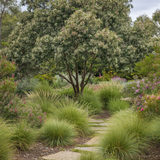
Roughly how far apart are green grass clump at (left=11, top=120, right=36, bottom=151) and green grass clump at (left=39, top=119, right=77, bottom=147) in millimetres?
437

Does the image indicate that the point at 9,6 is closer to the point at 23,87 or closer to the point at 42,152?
the point at 23,87

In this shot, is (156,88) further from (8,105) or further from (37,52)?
(37,52)

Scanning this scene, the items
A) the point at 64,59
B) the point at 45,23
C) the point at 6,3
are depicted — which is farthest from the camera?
the point at 6,3

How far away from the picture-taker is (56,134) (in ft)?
13.3

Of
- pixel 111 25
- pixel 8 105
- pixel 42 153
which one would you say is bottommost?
pixel 42 153

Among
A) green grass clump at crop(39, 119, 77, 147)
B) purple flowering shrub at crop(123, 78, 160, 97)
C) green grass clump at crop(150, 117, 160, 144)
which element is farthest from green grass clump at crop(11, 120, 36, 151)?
purple flowering shrub at crop(123, 78, 160, 97)

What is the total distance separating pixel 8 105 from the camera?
4.05 meters

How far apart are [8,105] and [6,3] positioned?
15976 millimetres

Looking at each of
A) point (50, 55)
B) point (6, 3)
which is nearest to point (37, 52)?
point (50, 55)

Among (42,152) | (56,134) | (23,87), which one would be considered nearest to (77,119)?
(56,134)

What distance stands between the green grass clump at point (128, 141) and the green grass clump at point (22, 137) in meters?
1.35

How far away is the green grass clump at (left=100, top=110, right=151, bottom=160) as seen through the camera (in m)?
3.24

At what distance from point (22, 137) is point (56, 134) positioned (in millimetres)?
747

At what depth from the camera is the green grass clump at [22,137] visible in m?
3.49
